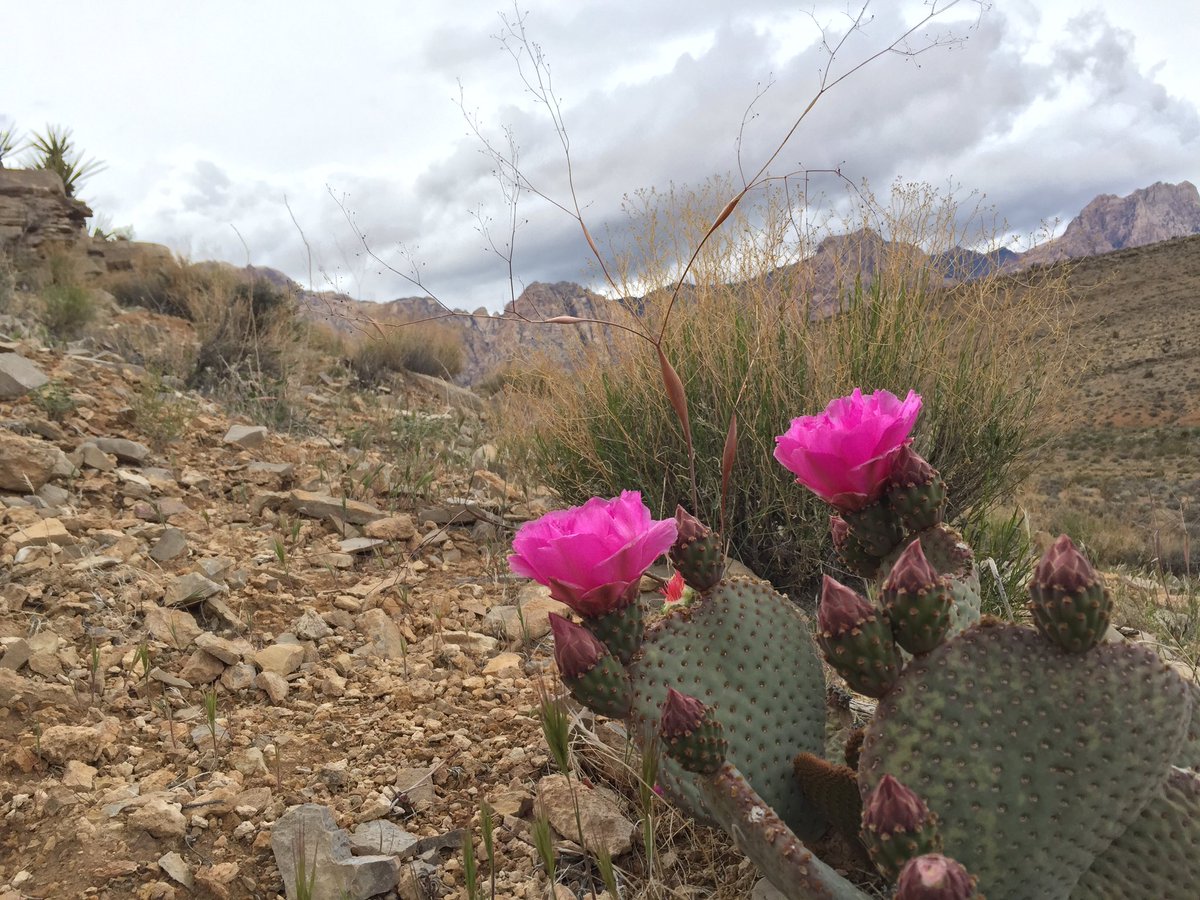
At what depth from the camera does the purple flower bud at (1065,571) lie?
43.7 inches

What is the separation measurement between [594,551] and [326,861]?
943 mm

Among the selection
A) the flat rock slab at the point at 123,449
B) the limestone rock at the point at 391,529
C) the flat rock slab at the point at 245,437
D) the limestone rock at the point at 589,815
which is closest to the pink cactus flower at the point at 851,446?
the limestone rock at the point at 589,815

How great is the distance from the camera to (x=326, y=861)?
5.31 ft

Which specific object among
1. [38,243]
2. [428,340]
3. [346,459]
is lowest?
[346,459]

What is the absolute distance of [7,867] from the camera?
1677 millimetres

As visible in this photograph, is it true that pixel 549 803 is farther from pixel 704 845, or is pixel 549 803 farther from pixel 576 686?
pixel 576 686

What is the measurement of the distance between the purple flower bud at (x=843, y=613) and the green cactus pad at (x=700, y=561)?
34cm

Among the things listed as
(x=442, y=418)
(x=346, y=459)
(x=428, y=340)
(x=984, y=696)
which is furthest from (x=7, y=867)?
(x=428, y=340)

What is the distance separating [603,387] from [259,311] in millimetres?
6624

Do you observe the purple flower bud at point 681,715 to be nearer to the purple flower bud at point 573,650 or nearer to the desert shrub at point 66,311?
the purple flower bud at point 573,650

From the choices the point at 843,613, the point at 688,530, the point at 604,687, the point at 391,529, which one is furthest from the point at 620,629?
the point at 391,529

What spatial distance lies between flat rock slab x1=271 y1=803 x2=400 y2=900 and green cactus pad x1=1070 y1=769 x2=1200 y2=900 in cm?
120

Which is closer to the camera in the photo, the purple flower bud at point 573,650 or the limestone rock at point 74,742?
the purple flower bud at point 573,650

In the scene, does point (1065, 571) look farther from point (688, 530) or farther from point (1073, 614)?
point (688, 530)
